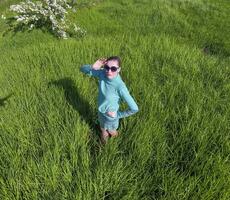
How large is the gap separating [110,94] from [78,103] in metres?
1.08

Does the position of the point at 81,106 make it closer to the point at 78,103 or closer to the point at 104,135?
the point at 78,103

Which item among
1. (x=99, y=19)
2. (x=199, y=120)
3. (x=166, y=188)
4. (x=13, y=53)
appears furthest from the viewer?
(x=99, y=19)

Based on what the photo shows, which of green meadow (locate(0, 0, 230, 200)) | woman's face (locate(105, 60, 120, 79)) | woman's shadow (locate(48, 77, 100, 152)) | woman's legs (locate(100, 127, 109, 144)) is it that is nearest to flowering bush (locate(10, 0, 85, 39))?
green meadow (locate(0, 0, 230, 200))

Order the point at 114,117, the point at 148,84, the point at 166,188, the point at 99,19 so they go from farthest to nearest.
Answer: the point at 99,19
the point at 148,84
the point at 114,117
the point at 166,188

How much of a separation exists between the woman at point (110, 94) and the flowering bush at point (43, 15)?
472cm

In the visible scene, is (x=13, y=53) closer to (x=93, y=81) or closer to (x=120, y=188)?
(x=93, y=81)

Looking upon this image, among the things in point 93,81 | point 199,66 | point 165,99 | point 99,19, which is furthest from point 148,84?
point 99,19

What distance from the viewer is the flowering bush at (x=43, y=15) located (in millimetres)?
8359

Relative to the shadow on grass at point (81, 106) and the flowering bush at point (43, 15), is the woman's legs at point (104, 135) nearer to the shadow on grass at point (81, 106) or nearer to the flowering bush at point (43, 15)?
the shadow on grass at point (81, 106)

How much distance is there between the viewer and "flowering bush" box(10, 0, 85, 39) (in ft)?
27.4

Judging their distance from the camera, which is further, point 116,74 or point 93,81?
point 93,81

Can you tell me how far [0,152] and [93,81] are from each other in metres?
1.82

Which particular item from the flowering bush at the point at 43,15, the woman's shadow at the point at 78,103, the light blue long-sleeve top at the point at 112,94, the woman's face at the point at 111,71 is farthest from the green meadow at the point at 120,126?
the flowering bush at the point at 43,15

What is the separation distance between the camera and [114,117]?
3.72 metres
